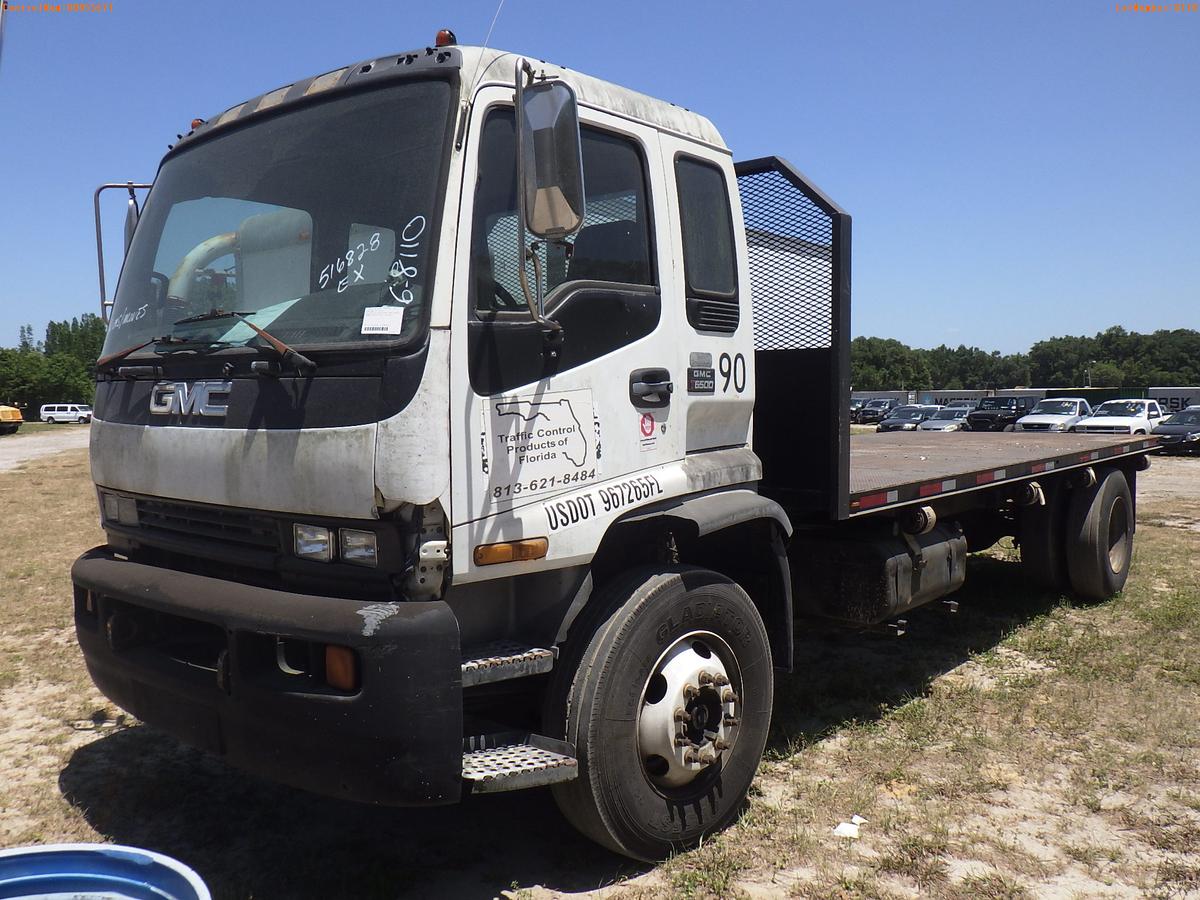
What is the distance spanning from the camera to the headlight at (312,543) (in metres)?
2.98

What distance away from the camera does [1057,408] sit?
29.5 meters

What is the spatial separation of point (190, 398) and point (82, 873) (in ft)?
4.95

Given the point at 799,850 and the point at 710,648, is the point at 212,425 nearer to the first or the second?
the point at 710,648

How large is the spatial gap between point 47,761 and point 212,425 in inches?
94.1

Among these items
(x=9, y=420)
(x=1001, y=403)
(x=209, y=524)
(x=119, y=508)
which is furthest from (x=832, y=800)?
(x=9, y=420)

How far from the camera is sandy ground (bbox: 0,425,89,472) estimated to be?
2589 centimetres

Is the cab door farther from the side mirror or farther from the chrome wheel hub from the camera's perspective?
the chrome wheel hub

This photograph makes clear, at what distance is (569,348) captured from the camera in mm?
3279

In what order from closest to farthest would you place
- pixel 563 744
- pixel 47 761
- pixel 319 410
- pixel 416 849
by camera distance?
pixel 319 410 < pixel 563 744 < pixel 416 849 < pixel 47 761

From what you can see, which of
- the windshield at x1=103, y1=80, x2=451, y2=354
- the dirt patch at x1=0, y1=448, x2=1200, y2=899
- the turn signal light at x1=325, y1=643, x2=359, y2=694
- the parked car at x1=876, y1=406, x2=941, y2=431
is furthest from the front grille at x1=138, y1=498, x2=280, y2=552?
the parked car at x1=876, y1=406, x2=941, y2=431

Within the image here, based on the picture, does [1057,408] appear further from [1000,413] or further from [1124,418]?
[1000,413]

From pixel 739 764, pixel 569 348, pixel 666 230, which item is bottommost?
pixel 739 764

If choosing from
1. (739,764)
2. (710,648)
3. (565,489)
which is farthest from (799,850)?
(565,489)

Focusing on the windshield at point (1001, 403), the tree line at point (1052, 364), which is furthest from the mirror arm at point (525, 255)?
the tree line at point (1052, 364)
